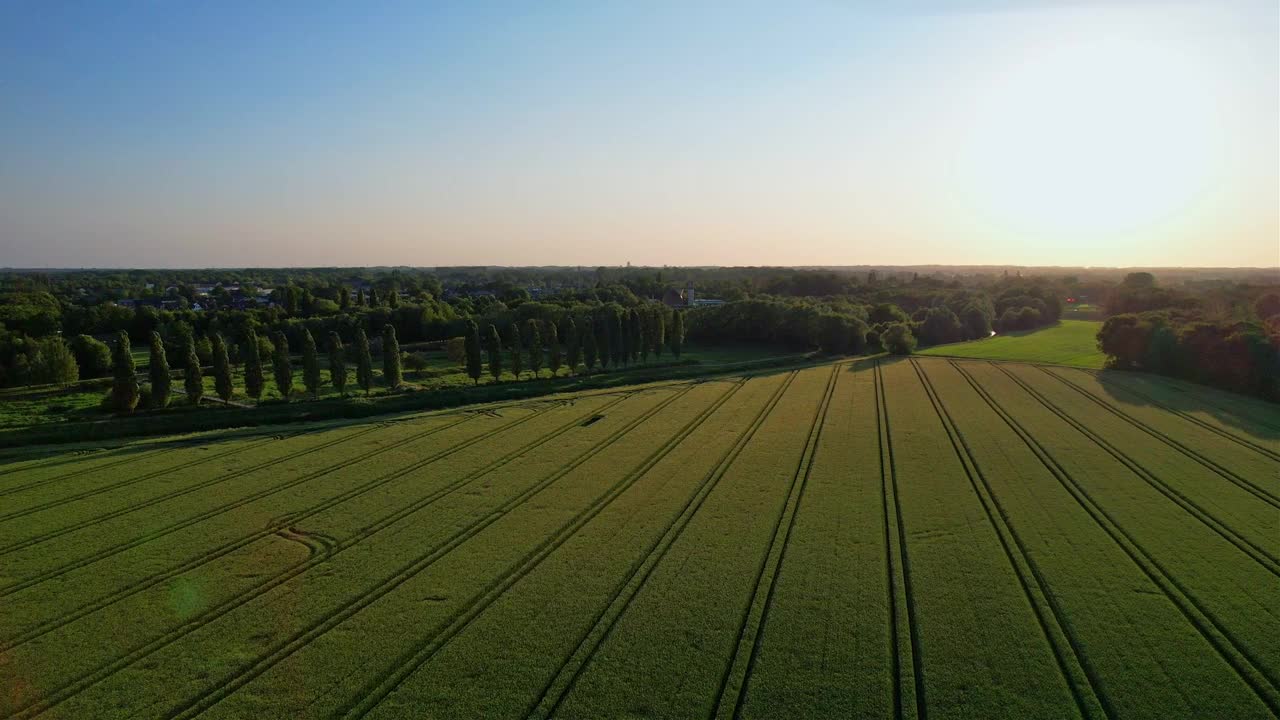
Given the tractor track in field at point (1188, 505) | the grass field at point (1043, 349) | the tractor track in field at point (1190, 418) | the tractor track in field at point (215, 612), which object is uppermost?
the grass field at point (1043, 349)

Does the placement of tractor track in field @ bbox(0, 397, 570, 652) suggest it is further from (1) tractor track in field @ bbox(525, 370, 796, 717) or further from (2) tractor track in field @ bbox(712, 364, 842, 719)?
(2) tractor track in field @ bbox(712, 364, 842, 719)

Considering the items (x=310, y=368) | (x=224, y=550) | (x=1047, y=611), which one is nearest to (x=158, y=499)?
(x=224, y=550)

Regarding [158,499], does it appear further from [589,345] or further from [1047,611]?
[589,345]

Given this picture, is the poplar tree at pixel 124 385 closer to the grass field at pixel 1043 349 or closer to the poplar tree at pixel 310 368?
the poplar tree at pixel 310 368

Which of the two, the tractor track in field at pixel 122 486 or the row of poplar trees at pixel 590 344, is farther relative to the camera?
the row of poplar trees at pixel 590 344

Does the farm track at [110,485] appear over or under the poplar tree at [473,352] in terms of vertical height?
under

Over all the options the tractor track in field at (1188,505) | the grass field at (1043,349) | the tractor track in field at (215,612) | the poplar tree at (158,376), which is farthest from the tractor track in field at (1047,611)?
the poplar tree at (158,376)

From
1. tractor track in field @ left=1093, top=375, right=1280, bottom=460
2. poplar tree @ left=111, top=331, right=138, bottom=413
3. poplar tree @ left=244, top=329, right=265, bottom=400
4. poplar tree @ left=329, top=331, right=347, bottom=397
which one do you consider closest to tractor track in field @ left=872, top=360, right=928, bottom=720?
tractor track in field @ left=1093, top=375, right=1280, bottom=460
